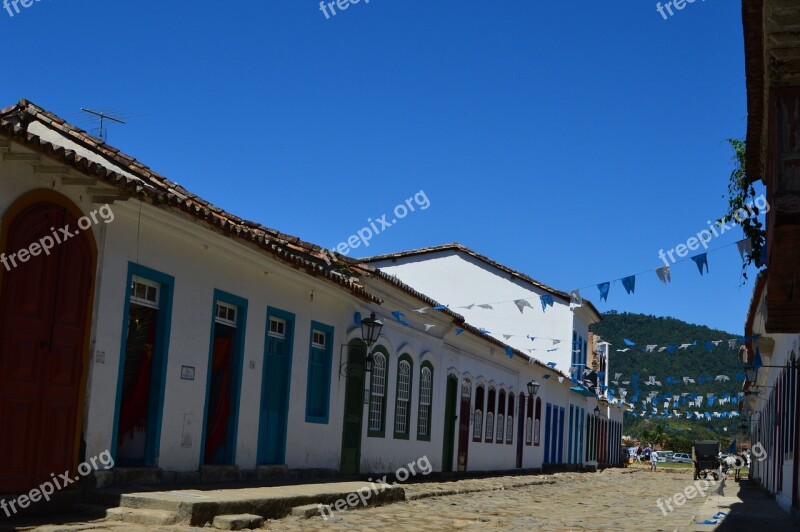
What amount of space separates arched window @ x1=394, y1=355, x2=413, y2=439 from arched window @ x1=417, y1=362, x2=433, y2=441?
778 mm

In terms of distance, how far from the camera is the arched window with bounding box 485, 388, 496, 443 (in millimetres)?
27391

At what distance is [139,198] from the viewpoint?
10.2m

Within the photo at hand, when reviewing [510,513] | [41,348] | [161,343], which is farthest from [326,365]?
A: [41,348]

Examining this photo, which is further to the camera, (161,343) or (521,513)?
(521,513)

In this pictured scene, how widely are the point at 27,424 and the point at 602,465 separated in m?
44.2

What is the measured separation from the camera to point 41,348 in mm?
9672

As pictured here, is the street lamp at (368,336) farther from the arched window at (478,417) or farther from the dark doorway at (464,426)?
the arched window at (478,417)

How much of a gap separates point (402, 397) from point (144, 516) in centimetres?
1147

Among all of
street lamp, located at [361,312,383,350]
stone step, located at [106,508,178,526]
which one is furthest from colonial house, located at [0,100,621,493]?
stone step, located at [106,508,178,526]

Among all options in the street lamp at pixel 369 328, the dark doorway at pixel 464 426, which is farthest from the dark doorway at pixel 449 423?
the street lamp at pixel 369 328
